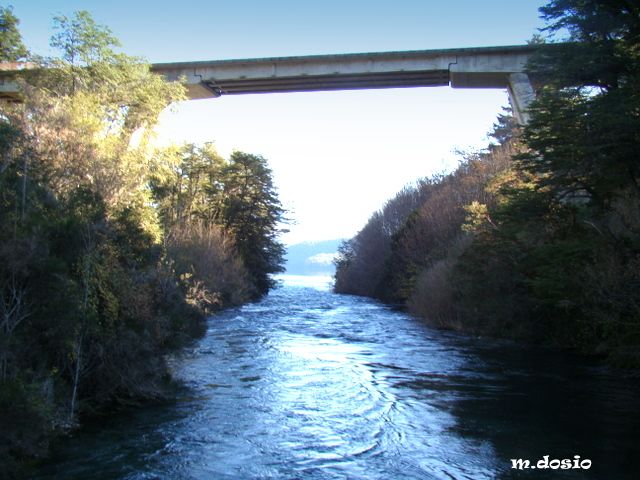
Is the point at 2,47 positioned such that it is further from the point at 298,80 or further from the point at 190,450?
the point at 190,450

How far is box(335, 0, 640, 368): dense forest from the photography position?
47.3ft

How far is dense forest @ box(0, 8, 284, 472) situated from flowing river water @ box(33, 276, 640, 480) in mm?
760

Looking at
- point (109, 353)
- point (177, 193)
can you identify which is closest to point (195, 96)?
point (177, 193)

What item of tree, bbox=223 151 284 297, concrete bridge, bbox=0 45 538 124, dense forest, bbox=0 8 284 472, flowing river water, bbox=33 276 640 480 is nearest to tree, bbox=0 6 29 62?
concrete bridge, bbox=0 45 538 124

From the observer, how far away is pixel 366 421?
1010 centimetres


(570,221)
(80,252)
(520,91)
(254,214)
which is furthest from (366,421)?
(254,214)

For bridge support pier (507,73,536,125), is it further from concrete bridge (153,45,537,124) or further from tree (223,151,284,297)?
tree (223,151,284,297)

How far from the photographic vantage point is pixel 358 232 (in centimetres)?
7031

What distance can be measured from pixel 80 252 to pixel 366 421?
5.98m

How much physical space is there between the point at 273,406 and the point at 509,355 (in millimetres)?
10384

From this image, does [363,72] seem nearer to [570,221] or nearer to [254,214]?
[570,221]

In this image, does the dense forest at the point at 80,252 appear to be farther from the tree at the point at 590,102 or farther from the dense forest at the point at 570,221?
the tree at the point at 590,102

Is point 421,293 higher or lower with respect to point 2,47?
lower

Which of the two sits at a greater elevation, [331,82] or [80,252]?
[331,82]
